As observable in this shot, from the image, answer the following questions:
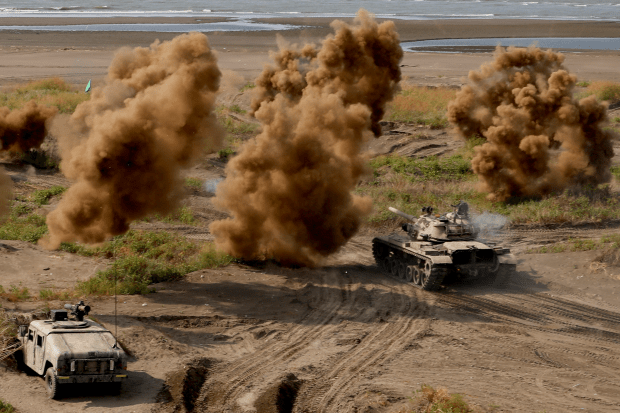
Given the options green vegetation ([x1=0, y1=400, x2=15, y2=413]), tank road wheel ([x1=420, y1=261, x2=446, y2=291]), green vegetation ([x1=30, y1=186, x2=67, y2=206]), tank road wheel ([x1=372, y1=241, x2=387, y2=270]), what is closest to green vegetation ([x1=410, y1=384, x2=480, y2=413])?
green vegetation ([x1=0, y1=400, x2=15, y2=413])

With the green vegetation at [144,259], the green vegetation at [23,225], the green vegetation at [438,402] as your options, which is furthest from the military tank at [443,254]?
the green vegetation at [23,225]

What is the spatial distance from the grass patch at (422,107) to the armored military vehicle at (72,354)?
95.5 ft

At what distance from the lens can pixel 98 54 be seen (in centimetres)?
6366

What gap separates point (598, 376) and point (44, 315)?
1144 cm

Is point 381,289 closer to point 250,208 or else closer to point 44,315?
point 250,208

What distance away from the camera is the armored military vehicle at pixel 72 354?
13.8 metres

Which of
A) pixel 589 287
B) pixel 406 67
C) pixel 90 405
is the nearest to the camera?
pixel 90 405

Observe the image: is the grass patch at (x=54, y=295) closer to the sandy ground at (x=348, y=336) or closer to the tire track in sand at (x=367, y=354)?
the sandy ground at (x=348, y=336)

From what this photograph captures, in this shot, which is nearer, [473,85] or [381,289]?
[381,289]

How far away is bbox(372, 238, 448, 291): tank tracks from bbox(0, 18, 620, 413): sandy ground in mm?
321

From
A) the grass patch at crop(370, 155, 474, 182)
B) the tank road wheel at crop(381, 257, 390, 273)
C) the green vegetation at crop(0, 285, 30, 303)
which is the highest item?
the grass patch at crop(370, 155, 474, 182)

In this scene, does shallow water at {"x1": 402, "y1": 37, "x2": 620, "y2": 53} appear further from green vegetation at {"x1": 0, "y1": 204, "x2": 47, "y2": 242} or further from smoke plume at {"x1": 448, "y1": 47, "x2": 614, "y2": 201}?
Answer: green vegetation at {"x1": 0, "y1": 204, "x2": 47, "y2": 242}

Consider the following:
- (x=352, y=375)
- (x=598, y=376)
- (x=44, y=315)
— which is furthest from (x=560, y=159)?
(x=44, y=315)

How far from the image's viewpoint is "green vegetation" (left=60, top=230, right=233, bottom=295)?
2075cm
